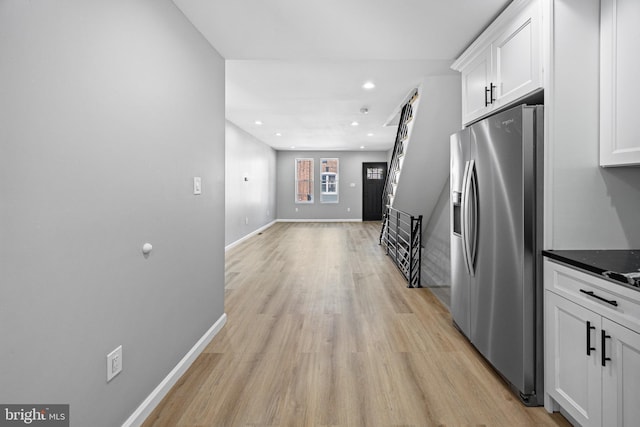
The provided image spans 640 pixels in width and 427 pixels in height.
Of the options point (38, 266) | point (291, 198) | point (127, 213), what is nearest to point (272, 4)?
point (127, 213)

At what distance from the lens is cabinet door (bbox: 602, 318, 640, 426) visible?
4.40ft

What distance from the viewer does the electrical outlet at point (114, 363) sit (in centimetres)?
154

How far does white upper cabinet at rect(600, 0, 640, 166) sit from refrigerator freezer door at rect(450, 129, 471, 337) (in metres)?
0.83

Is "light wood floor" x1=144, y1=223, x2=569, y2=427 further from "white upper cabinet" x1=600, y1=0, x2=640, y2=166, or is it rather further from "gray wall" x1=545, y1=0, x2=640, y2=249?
"white upper cabinet" x1=600, y1=0, x2=640, y2=166

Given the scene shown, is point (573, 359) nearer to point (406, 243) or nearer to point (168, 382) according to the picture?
point (168, 382)

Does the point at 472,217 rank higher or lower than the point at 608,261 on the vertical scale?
higher

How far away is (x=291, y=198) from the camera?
40.8ft

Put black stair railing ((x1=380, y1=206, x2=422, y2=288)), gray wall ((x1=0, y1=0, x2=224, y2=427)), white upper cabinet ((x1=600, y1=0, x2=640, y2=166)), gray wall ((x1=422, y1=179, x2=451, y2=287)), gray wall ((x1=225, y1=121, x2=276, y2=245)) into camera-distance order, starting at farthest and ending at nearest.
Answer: gray wall ((x1=225, y1=121, x2=276, y2=245)) → gray wall ((x1=422, y1=179, x2=451, y2=287)) → black stair railing ((x1=380, y1=206, x2=422, y2=288)) → white upper cabinet ((x1=600, y1=0, x2=640, y2=166)) → gray wall ((x1=0, y1=0, x2=224, y2=427))

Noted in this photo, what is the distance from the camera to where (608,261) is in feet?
5.32

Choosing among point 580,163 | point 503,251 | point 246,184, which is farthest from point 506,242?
point 246,184

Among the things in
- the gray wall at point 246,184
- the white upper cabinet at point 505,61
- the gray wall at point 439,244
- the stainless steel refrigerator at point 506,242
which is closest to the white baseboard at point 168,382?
the stainless steel refrigerator at point 506,242

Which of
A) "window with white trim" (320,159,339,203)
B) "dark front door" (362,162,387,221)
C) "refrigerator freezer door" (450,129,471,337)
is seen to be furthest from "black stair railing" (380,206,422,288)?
"window with white trim" (320,159,339,203)

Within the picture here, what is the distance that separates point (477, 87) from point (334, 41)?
1.19 m

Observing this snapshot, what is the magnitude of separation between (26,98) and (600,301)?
237cm
